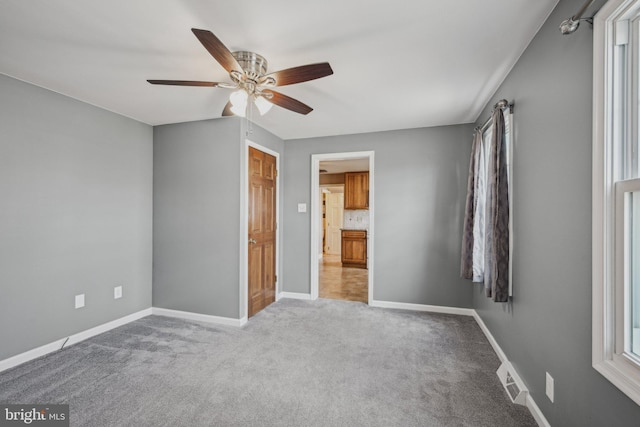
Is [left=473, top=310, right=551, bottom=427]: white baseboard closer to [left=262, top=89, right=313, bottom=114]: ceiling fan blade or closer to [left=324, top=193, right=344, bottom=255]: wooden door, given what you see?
[left=262, top=89, right=313, bottom=114]: ceiling fan blade

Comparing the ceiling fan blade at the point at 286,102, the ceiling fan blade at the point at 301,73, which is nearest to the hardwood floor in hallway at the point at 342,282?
the ceiling fan blade at the point at 286,102

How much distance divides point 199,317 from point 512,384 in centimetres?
312

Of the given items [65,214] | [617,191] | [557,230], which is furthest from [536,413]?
[65,214]

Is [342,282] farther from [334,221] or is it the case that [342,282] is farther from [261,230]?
[334,221]

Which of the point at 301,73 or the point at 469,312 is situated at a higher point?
the point at 301,73

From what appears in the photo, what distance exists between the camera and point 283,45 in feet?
5.95

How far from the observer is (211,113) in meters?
3.06

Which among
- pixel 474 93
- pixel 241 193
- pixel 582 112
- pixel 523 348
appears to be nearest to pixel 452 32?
pixel 582 112

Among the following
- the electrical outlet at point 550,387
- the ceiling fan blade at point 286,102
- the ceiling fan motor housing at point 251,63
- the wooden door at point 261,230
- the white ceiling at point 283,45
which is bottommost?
the electrical outlet at point 550,387

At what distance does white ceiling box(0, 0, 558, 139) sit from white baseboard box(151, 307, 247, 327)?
2371 millimetres

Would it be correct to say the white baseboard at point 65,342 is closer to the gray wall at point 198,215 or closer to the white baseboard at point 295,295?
the gray wall at point 198,215

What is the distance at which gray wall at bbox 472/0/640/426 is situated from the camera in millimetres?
1252

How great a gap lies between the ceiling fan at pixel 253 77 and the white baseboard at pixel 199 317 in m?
2.32

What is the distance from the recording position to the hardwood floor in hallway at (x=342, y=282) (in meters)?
4.33
